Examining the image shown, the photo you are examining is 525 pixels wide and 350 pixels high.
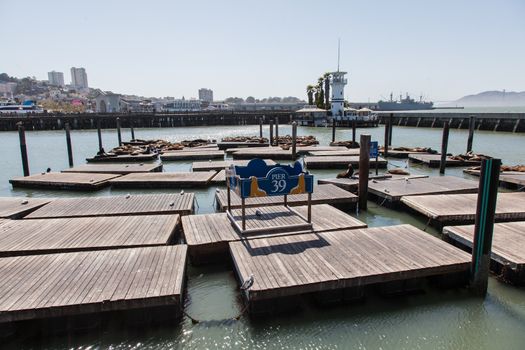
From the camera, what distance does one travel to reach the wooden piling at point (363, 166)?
10.1 m

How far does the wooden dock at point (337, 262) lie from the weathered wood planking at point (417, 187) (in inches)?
160

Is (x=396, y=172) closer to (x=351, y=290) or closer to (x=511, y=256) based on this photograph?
(x=511, y=256)

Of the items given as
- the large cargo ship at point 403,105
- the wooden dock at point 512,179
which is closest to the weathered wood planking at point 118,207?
the wooden dock at point 512,179

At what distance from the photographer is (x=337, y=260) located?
18.7 feet

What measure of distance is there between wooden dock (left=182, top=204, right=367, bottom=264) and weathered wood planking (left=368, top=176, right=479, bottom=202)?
3.06 m

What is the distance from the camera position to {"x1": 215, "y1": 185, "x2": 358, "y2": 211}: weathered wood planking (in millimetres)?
9430

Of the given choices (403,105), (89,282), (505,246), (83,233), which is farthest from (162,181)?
(403,105)

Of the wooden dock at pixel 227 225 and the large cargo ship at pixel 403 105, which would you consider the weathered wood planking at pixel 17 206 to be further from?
the large cargo ship at pixel 403 105

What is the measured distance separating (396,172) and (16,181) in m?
15.9

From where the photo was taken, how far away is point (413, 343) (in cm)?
470

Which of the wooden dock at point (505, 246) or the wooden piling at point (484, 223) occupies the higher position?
the wooden piling at point (484, 223)

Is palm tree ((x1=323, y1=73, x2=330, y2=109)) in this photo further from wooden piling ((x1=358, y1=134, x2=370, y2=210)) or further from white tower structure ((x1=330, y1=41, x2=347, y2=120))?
wooden piling ((x1=358, y1=134, x2=370, y2=210))

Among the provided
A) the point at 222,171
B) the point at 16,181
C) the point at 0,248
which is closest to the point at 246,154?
the point at 222,171

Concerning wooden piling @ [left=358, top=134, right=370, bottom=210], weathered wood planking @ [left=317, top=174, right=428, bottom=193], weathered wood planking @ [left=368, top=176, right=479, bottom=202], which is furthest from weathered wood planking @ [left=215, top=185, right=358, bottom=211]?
weathered wood planking @ [left=368, top=176, right=479, bottom=202]
